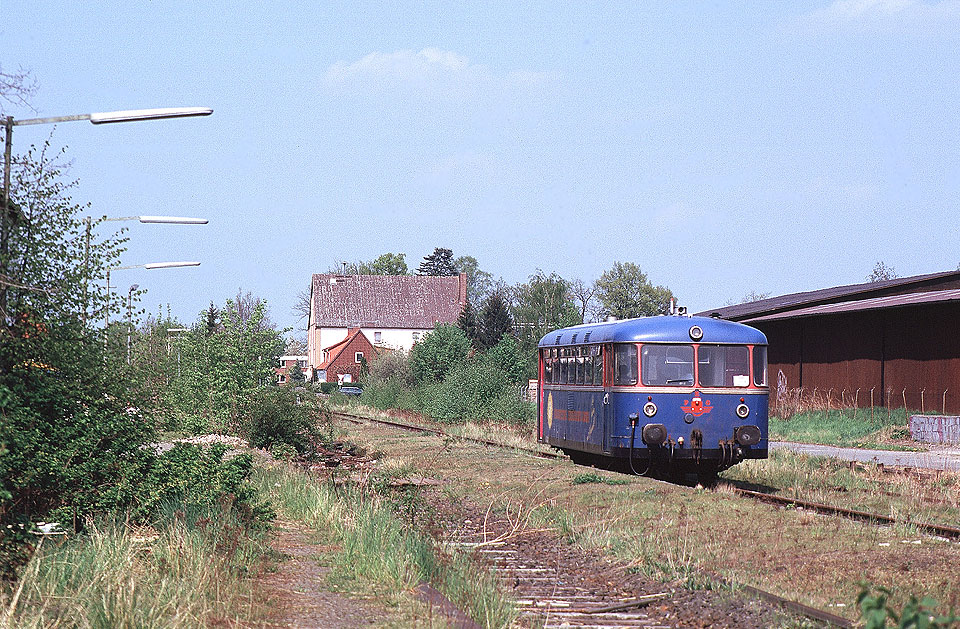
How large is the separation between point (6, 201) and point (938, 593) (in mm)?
9490

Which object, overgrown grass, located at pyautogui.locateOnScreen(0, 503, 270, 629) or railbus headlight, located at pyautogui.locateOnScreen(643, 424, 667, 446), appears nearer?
overgrown grass, located at pyautogui.locateOnScreen(0, 503, 270, 629)

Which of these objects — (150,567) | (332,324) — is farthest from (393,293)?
(150,567)

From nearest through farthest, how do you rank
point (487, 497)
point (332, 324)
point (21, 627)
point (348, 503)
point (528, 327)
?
1. point (21, 627)
2. point (348, 503)
3. point (487, 497)
4. point (528, 327)
5. point (332, 324)

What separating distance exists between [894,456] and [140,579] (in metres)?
22.9

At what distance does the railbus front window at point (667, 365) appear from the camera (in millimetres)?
19594

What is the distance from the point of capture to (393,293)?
368 feet

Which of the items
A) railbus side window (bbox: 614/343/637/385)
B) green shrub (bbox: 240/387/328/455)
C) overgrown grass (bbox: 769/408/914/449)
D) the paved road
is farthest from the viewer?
overgrown grass (bbox: 769/408/914/449)

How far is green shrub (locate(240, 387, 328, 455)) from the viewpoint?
29469 millimetres

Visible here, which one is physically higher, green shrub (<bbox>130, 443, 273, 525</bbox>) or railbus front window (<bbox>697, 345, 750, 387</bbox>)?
railbus front window (<bbox>697, 345, 750, 387</bbox>)

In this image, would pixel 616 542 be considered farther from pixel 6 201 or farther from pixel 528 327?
pixel 528 327

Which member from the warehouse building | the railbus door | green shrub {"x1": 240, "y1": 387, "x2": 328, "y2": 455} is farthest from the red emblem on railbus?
green shrub {"x1": 240, "y1": 387, "x2": 328, "y2": 455}

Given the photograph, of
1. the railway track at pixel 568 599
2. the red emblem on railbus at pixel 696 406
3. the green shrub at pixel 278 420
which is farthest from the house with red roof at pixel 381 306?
the railway track at pixel 568 599

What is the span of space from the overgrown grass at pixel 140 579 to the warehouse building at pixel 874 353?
21371 millimetres

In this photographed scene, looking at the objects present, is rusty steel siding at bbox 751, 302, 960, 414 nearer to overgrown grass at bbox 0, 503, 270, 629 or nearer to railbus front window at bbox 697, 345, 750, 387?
railbus front window at bbox 697, 345, 750, 387
